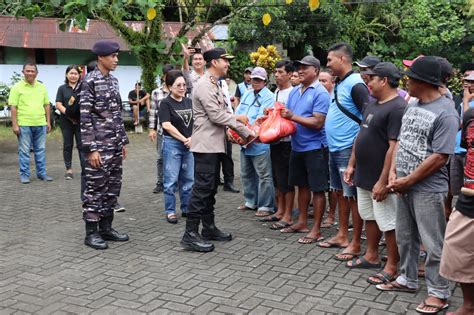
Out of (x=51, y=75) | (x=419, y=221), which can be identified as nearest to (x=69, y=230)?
(x=419, y=221)

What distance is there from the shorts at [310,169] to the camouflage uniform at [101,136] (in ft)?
6.38

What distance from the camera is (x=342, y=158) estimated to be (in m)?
5.23

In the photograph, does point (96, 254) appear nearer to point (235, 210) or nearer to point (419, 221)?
point (235, 210)

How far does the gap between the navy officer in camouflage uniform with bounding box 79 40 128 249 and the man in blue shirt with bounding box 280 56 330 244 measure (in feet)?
6.05

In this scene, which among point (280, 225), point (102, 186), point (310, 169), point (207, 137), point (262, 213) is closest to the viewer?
point (207, 137)

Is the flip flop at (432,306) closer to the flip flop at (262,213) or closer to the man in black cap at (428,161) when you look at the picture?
the man in black cap at (428,161)

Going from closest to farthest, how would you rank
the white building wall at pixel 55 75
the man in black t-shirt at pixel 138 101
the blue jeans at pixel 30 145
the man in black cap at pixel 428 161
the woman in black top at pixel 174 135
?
the man in black cap at pixel 428 161, the woman in black top at pixel 174 135, the blue jeans at pixel 30 145, the man in black t-shirt at pixel 138 101, the white building wall at pixel 55 75

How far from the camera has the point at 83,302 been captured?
4.22 meters

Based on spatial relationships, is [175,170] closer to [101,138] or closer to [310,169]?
[101,138]

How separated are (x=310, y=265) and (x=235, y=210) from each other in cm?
232

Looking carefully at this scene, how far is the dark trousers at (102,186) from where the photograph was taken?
5516 mm

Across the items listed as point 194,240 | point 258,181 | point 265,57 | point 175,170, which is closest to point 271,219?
point 258,181

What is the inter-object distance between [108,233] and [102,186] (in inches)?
23.6

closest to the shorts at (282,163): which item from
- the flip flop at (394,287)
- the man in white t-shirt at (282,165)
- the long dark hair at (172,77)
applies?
the man in white t-shirt at (282,165)
